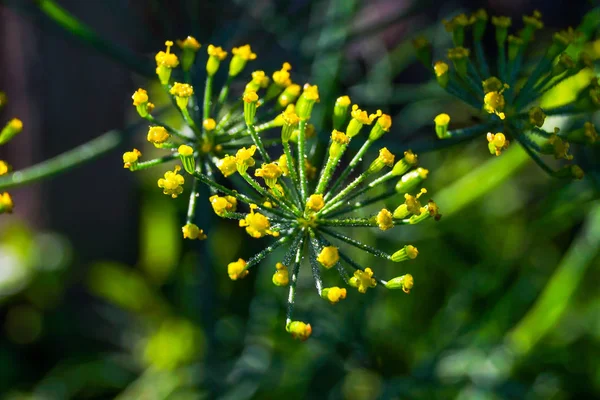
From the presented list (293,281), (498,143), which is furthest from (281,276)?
(498,143)

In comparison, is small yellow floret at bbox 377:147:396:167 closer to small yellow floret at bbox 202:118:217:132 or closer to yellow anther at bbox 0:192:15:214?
small yellow floret at bbox 202:118:217:132

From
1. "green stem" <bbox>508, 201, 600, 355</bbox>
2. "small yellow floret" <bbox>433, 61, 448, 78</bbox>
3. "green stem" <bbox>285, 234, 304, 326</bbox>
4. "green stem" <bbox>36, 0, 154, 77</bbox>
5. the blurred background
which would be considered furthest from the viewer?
"green stem" <bbox>508, 201, 600, 355</bbox>

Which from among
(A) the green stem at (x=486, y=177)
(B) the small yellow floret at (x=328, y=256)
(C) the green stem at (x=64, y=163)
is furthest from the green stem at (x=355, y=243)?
(A) the green stem at (x=486, y=177)

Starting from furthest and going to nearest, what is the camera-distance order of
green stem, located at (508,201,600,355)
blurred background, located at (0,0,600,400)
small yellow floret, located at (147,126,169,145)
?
1. green stem, located at (508,201,600,355)
2. blurred background, located at (0,0,600,400)
3. small yellow floret, located at (147,126,169,145)

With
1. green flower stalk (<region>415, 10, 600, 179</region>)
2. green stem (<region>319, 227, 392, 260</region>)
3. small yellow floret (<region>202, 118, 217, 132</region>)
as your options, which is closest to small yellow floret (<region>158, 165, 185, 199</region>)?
small yellow floret (<region>202, 118, 217, 132</region>)

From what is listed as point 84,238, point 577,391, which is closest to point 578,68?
point 577,391

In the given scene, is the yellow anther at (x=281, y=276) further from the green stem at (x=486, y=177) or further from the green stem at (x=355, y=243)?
the green stem at (x=486, y=177)

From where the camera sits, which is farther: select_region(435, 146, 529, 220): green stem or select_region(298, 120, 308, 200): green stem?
select_region(435, 146, 529, 220): green stem

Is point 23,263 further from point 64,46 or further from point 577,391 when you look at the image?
point 577,391

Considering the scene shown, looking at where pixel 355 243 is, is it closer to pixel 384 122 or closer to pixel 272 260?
pixel 384 122

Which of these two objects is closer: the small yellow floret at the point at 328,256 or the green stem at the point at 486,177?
the small yellow floret at the point at 328,256
